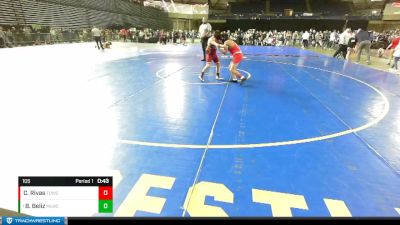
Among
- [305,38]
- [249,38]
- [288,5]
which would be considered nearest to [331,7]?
[288,5]

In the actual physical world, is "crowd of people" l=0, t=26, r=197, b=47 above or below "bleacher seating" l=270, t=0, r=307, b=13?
below

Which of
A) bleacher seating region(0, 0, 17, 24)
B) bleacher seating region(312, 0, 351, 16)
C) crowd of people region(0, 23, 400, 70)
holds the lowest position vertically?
crowd of people region(0, 23, 400, 70)

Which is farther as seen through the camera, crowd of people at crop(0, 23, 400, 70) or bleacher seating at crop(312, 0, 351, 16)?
bleacher seating at crop(312, 0, 351, 16)

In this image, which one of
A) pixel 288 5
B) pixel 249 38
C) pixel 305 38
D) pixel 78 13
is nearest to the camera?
pixel 78 13

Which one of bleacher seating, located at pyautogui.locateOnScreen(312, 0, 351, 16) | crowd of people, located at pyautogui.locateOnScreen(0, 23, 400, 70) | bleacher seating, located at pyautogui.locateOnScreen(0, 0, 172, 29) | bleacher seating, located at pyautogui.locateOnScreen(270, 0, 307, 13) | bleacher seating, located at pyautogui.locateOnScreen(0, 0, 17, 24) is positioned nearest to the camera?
crowd of people, located at pyautogui.locateOnScreen(0, 23, 400, 70)

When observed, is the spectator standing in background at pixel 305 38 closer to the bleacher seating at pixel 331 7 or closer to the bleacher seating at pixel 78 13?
the bleacher seating at pixel 78 13

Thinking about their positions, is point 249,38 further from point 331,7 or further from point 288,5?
point 331,7

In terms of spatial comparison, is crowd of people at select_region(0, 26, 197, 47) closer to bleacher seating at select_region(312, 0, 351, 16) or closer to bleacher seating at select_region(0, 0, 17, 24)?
bleacher seating at select_region(0, 0, 17, 24)

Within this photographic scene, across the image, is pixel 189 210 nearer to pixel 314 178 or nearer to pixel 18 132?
pixel 314 178

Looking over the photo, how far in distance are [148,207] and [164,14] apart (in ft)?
158

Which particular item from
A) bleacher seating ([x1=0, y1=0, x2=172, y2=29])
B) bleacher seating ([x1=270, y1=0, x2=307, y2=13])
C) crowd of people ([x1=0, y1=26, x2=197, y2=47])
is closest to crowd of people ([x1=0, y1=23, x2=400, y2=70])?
crowd of people ([x1=0, y1=26, x2=197, y2=47])

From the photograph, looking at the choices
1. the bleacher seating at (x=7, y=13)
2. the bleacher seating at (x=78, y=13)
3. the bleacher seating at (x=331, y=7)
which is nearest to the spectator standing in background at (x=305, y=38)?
the bleacher seating at (x=78, y=13)

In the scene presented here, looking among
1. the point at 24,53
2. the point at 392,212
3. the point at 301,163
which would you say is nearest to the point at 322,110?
the point at 301,163

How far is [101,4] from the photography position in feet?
100
